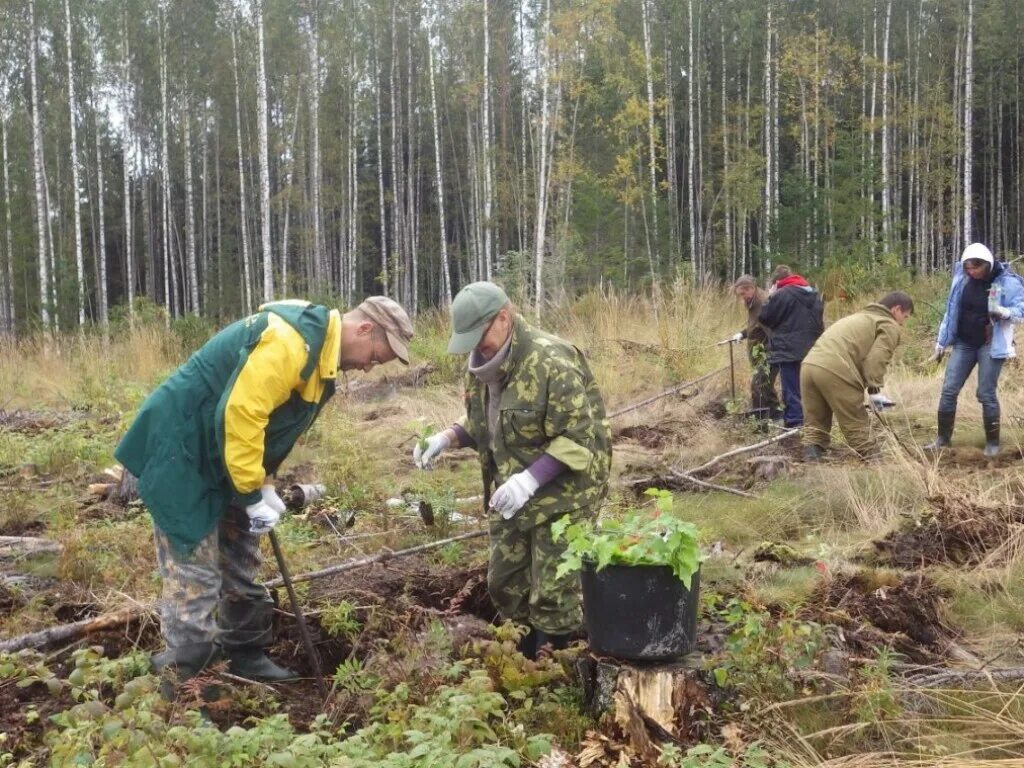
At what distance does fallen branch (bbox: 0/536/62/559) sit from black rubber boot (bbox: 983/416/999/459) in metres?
6.59

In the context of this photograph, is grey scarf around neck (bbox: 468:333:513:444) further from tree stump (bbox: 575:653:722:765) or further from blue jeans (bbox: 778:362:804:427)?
blue jeans (bbox: 778:362:804:427)

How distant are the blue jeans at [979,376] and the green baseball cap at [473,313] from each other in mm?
5313

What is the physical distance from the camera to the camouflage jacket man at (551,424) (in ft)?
12.4

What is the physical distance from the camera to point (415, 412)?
1012cm

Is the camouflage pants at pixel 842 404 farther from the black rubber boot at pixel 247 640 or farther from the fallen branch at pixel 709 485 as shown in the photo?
the black rubber boot at pixel 247 640

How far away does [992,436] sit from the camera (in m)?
7.71

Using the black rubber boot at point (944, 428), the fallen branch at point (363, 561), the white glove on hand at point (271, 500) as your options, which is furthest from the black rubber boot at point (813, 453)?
the white glove on hand at point (271, 500)

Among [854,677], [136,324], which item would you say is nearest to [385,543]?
[854,677]

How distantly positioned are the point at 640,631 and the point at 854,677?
78 centimetres

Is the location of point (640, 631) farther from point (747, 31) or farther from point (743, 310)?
point (747, 31)

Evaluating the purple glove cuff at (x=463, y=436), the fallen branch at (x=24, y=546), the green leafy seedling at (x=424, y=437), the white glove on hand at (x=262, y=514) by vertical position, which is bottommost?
the fallen branch at (x=24, y=546)

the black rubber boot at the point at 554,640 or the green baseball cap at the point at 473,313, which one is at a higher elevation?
the green baseball cap at the point at 473,313

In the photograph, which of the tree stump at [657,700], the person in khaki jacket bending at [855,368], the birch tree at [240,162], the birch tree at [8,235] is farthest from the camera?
the birch tree at [240,162]

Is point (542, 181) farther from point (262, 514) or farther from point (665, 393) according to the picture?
point (262, 514)
